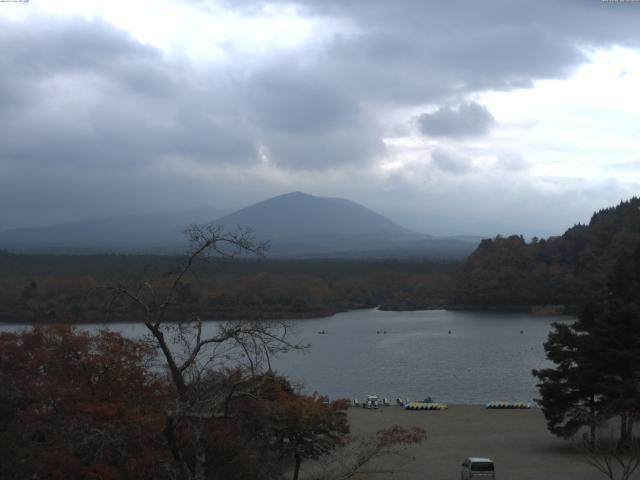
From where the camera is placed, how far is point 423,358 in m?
29.0

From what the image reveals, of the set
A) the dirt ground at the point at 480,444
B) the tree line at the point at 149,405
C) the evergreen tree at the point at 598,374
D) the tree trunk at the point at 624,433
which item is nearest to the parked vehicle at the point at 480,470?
the dirt ground at the point at 480,444

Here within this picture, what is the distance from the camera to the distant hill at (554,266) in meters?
51.2

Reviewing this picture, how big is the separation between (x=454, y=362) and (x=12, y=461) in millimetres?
23170

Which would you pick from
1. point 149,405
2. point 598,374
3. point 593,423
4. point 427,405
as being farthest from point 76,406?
point 427,405

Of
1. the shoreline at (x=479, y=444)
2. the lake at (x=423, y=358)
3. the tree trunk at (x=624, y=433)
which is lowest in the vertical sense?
the lake at (x=423, y=358)

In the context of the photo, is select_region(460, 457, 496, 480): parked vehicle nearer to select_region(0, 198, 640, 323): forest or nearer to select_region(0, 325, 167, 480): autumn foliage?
select_region(0, 325, 167, 480): autumn foliage

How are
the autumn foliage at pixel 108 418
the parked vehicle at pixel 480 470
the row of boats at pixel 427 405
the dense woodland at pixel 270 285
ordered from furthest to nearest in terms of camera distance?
the dense woodland at pixel 270 285, the row of boats at pixel 427 405, the parked vehicle at pixel 480 470, the autumn foliage at pixel 108 418

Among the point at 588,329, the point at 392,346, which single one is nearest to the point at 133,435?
the point at 588,329

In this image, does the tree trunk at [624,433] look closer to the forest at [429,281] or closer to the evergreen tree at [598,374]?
the evergreen tree at [598,374]

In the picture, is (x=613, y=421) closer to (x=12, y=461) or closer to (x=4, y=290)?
(x=12, y=461)

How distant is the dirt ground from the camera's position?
35.1ft

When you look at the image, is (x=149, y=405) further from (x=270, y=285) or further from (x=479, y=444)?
(x=270, y=285)

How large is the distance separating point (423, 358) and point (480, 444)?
15975mm

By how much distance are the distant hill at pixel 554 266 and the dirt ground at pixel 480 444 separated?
34703 millimetres
